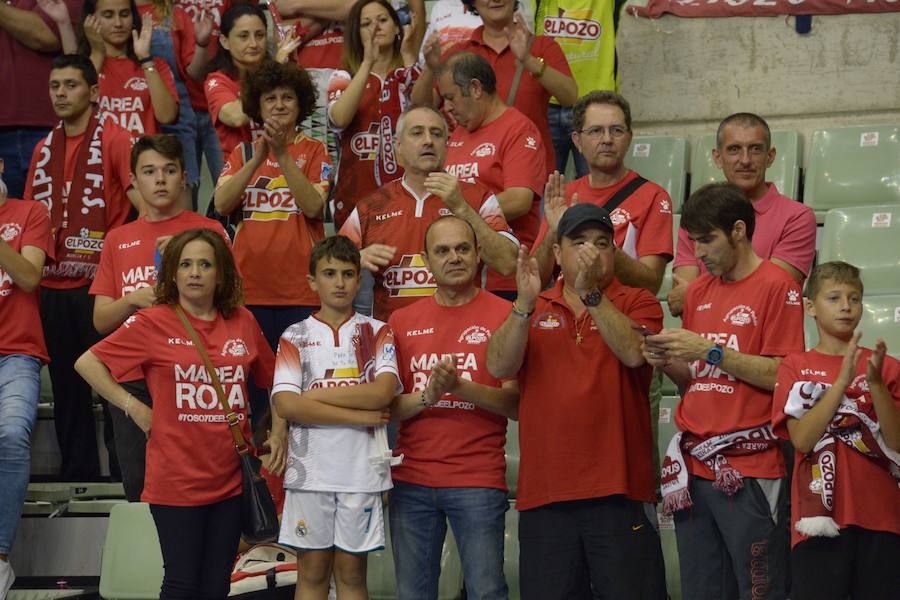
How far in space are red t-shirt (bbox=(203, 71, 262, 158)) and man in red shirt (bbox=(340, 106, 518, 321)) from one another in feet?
3.90

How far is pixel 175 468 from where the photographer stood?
452 cm

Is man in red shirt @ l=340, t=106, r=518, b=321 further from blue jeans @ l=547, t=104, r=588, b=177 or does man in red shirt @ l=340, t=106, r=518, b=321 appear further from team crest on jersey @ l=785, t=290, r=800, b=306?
blue jeans @ l=547, t=104, r=588, b=177

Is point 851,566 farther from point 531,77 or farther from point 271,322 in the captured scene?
point 531,77

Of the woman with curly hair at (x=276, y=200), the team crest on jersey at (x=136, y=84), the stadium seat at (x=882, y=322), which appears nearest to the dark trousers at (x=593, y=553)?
the woman with curly hair at (x=276, y=200)

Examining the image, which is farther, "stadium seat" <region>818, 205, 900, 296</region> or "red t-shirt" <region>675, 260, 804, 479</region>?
"stadium seat" <region>818, 205, 900, 296</region>

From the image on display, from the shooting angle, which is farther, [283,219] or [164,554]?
[283,219]

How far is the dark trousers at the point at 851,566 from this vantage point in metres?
3.93

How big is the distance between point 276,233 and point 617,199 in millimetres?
1584

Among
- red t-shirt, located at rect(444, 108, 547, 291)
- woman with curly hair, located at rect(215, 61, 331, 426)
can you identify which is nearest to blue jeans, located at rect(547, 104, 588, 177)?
red t-shirt, located at rect(444, 108, 547, 291)

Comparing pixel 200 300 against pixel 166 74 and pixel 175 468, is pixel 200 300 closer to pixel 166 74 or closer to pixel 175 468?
pixel 175 468

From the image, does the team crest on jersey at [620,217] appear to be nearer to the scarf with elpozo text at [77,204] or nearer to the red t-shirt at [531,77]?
the red t-shirt at [531,77]

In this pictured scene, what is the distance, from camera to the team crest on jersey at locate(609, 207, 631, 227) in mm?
4766

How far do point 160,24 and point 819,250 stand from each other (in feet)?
12.7

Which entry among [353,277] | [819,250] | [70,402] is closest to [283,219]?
[353,277]
